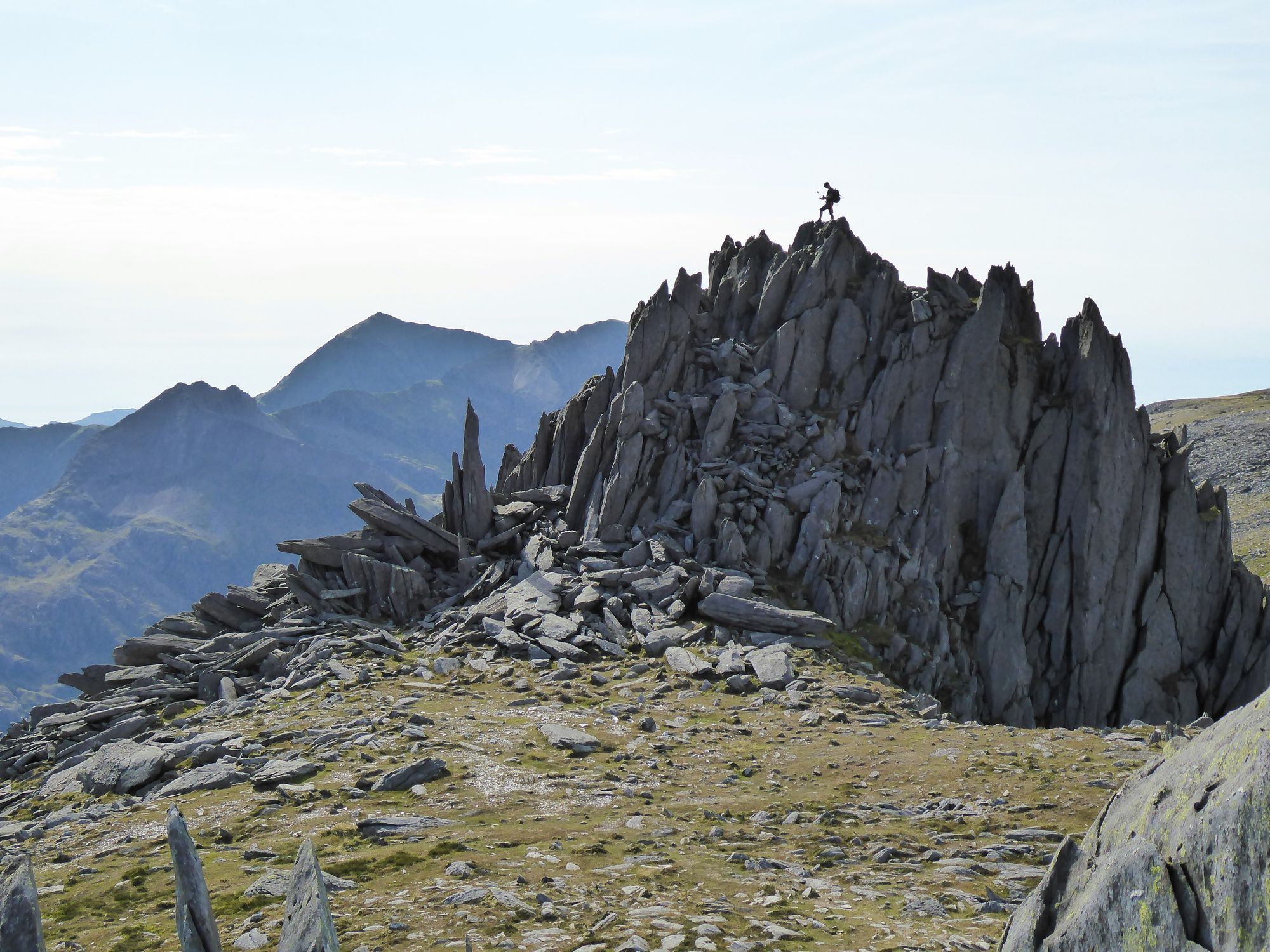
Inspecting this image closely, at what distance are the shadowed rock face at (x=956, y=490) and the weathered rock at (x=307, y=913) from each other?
45.2 metres

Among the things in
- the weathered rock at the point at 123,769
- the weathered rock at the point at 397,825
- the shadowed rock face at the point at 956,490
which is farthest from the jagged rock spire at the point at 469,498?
the weathered rock at the point at 397,825

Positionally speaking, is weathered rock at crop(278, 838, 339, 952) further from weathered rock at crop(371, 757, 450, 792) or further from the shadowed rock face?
the shadowed rock face

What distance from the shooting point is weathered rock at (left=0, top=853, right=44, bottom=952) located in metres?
16.4

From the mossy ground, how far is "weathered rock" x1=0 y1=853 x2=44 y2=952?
22.0ft

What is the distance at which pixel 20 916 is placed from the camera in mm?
16516

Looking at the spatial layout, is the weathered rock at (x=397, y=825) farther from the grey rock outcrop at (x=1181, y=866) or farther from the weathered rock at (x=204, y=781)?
the grey rock outcrop at (x=1181, y=866)

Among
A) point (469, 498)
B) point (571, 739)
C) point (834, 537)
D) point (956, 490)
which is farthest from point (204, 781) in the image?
point (956, 490)

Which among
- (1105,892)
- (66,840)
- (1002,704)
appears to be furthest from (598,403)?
(1105,892)

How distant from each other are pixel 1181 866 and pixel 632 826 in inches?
831

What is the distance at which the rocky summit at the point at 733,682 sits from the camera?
75.9 ft

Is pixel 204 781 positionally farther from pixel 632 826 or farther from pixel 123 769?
pixel 632 826

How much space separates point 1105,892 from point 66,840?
36.2 m

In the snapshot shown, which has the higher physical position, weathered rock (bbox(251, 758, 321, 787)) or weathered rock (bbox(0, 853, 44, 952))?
weathered rock (bbox(0, 853, 44, 952))

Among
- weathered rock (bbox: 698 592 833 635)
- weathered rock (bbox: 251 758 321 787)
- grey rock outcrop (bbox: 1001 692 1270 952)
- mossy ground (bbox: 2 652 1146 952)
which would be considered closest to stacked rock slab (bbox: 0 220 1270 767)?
weathered rock (bbox: 698 592 833 635)
